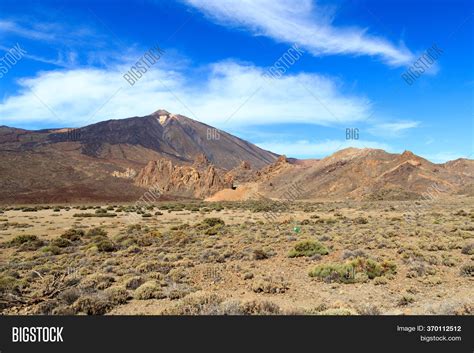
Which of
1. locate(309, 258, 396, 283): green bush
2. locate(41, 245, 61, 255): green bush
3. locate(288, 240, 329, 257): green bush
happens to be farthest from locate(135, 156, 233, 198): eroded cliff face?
locate(309, 258, 396, 283): green bush

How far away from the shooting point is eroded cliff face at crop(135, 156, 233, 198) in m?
106

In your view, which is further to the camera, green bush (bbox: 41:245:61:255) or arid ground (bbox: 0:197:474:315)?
green bush (bbox: 41:245:61:255)

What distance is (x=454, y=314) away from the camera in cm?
737

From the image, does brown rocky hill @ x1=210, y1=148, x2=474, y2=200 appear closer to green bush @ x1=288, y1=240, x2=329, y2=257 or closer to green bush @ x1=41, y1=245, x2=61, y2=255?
green bush @ x1=288, y1=240, x2=329, y2=257

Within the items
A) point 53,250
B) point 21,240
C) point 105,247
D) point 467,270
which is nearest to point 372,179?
point 105,247

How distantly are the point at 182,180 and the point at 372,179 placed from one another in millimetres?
57145

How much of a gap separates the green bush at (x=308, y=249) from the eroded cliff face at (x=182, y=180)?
288 feet

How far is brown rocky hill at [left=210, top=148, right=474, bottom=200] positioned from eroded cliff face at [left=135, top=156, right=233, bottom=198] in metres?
9.22

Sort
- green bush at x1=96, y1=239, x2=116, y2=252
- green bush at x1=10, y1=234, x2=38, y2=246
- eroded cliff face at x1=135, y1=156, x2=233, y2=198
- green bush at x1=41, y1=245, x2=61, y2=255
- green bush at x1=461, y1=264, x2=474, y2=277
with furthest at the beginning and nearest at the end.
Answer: eroded cliff face at x1=135, y1=156, x2=233, y2=198 → green bush at x1=10, y1=234, x2=38, y2=246 → green bush at x1=96, y1=239, x2=116, y2=252 → green bush at x1=41, y1=245, x2=61, y2=255 → green bush at x1=461, y1=264, x2=474, y2=277

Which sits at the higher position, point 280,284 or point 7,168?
point 7,168
